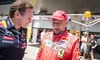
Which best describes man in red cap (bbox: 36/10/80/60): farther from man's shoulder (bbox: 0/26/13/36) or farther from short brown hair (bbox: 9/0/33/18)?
man's shoulder (bbox: 0/26/13/36)

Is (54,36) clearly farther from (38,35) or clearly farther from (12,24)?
(38,35)

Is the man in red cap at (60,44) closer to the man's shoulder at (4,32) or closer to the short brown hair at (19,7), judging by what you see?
the short brown hair at (19,7)

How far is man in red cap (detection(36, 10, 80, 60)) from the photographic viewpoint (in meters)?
1.65

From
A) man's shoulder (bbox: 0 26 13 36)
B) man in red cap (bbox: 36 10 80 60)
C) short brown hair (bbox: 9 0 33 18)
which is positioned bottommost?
man in red cap (bbox: 36 10 80 60)

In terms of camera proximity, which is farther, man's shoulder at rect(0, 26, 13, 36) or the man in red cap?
the man in red cap

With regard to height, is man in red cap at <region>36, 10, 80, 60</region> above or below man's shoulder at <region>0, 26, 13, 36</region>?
below

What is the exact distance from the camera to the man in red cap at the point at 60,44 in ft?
5.42

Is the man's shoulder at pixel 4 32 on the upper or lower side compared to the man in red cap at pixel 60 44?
upper

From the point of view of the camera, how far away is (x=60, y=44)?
177 centimetres

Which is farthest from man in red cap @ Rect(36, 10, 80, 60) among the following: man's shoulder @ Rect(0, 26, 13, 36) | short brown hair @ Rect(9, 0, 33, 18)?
man's shoulder @ Rect(0, 26, 13, 36)

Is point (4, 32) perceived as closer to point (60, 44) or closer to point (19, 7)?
point (19, 7)

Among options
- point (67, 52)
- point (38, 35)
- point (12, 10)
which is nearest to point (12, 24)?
point (12, 10)

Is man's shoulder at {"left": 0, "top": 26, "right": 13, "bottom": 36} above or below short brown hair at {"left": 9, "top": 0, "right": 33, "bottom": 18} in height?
below

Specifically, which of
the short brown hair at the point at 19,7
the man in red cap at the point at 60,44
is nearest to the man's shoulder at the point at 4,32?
the short brown hair at the point at 19,7
